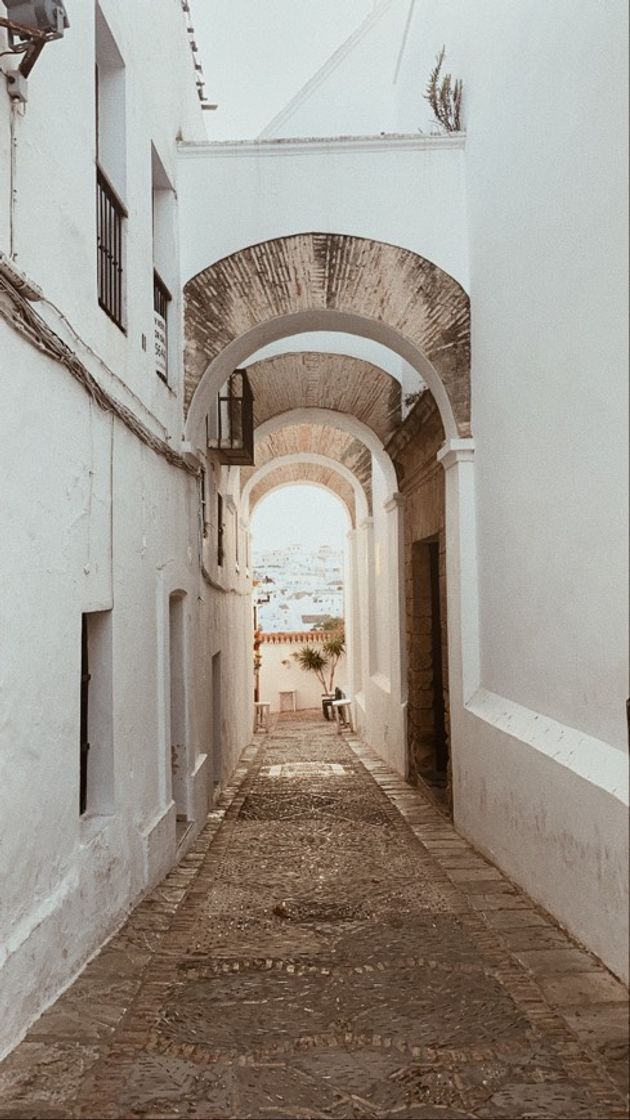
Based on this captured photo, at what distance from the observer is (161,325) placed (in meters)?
6.71

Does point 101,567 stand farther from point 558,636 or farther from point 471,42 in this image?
point 471,42

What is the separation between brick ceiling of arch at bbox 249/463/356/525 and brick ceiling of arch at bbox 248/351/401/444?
5.70 meters

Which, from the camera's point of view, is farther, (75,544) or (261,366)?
(261,366)

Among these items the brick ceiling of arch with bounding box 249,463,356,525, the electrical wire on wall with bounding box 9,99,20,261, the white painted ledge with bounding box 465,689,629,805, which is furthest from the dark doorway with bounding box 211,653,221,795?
the electrical wire on wall with bounding box 9,99,20,261

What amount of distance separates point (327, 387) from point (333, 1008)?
7.80m

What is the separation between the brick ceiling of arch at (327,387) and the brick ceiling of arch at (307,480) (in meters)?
5.70

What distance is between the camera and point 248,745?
14.9 metres

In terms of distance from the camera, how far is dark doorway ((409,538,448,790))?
959cm

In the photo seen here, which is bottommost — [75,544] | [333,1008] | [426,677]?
[333,1008]

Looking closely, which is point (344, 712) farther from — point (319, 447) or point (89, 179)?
point (89, 179)

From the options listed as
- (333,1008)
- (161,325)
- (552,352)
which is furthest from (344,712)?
(333,1008)

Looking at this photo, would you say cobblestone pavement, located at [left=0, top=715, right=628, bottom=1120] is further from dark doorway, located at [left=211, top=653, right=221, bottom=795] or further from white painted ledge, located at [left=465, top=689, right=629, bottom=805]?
dark doorway, located at [left=211, top=653, right=221, bottom=795]

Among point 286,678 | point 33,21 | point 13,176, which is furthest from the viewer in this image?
point 286,678

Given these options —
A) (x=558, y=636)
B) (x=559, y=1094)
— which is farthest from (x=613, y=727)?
(x=559, y=1094)
